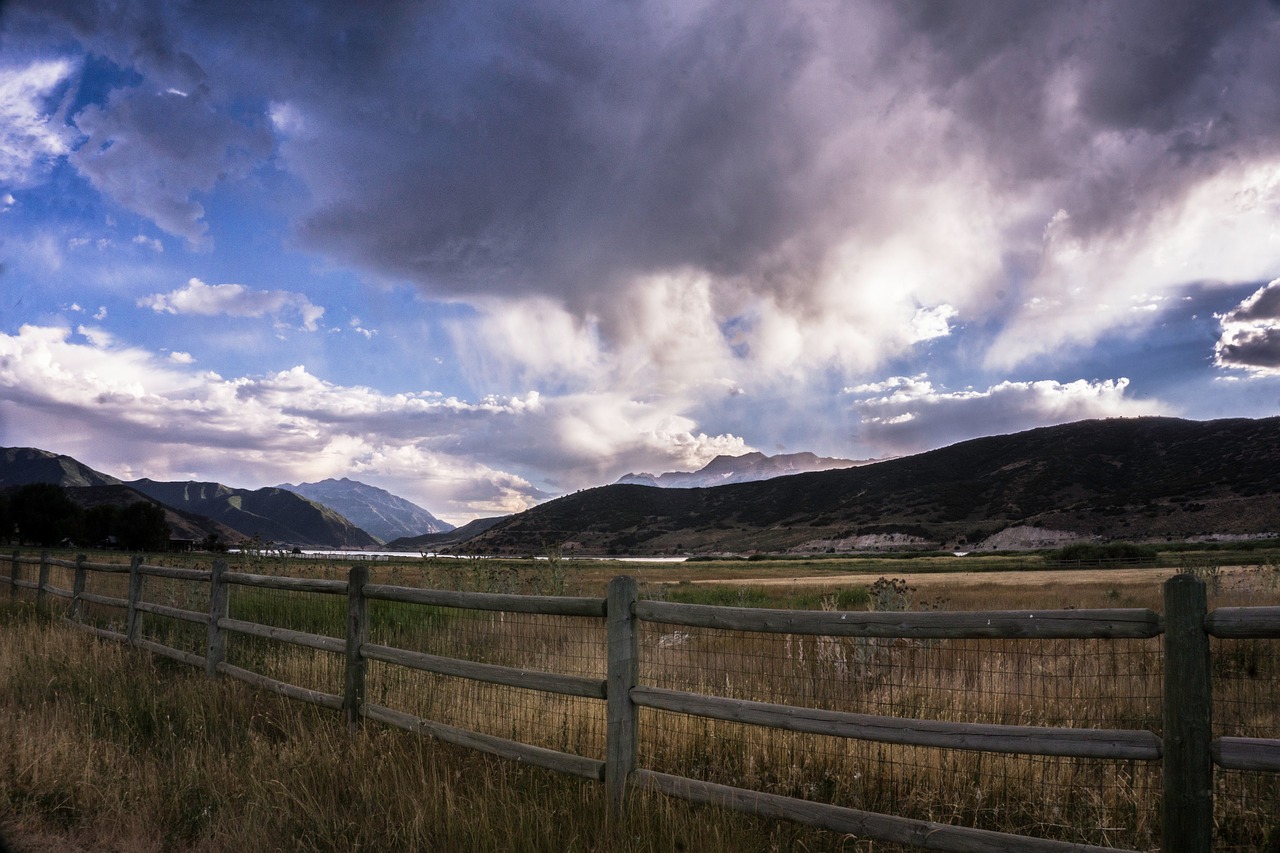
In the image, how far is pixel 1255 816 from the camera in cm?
496

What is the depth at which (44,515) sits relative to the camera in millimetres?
100875

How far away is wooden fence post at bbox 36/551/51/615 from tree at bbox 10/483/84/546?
10127 centimetres

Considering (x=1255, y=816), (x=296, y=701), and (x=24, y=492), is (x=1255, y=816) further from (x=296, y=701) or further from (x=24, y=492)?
(x=24, y=492)

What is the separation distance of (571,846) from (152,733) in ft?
17.7

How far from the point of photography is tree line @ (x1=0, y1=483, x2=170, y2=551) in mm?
99688

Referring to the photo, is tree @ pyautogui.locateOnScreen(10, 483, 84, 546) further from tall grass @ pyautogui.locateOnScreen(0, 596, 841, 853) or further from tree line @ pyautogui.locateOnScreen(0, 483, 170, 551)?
tall grass @ pyautogui.locateOnScreen(0, 596, 841, 853)

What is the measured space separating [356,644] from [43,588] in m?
13.2

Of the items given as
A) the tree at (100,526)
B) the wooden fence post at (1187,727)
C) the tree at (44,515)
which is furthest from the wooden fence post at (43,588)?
the tree at (100,526)

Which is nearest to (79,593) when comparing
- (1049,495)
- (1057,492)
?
(1049,495)

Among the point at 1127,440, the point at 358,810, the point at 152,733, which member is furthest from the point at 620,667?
the point at 1127,440

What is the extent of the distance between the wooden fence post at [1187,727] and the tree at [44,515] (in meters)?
121

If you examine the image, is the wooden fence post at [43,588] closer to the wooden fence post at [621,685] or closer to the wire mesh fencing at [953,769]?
the wire mesh fencing at [953,769]

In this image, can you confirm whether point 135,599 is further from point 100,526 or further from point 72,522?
point 100,526

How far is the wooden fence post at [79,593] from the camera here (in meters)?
13.9
